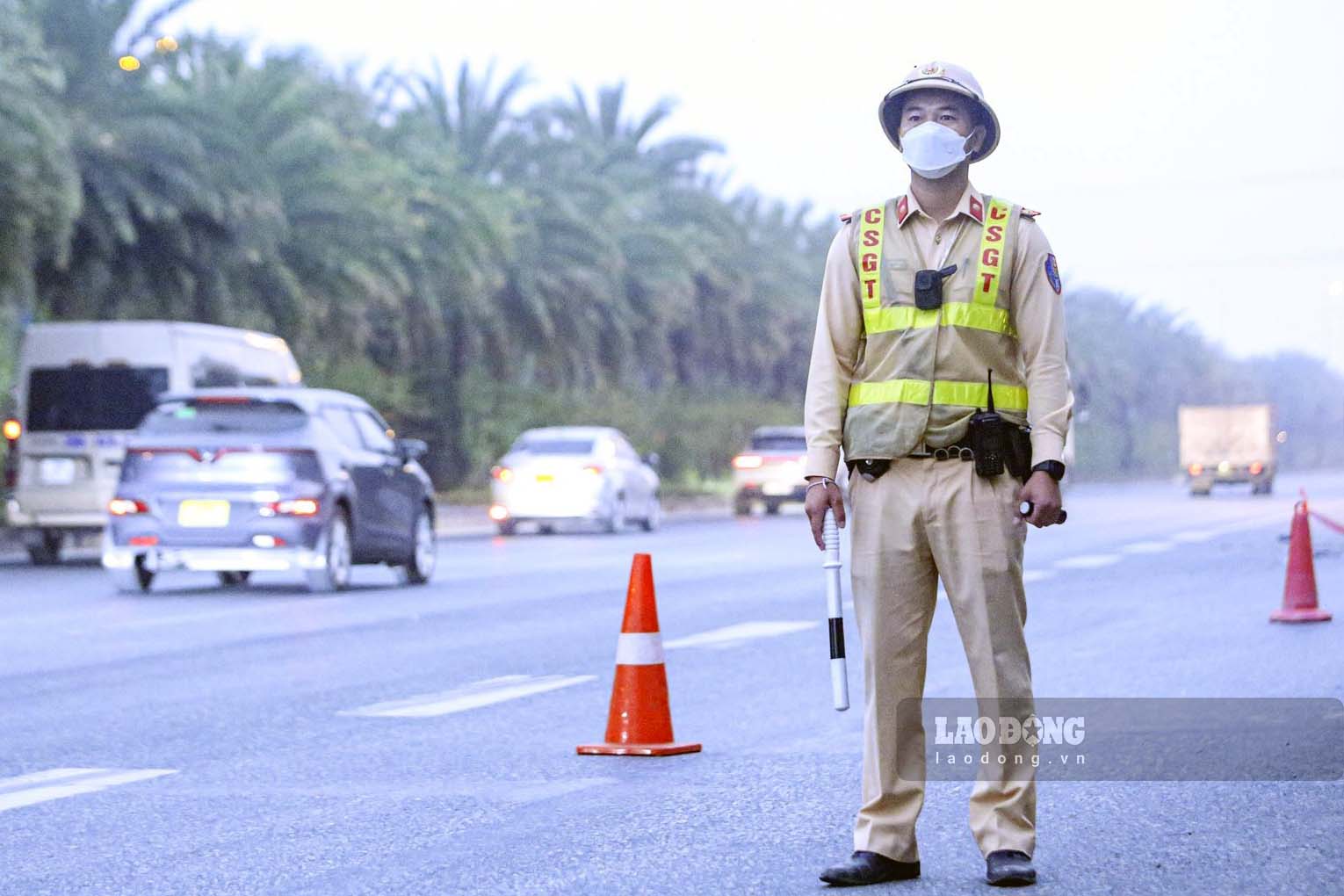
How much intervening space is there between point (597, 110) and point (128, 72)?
78.2 feet

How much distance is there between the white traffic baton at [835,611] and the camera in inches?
253

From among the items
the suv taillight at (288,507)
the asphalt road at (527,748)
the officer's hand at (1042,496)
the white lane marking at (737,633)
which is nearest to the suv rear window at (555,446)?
the asphalt road at (527,748)

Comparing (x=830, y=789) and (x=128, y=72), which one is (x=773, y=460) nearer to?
(x=128, y=72)

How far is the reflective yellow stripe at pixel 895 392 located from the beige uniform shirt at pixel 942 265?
74 millimetres

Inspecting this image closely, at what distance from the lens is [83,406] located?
25828mm

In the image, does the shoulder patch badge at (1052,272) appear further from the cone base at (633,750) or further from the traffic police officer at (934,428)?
the cone base at (633,750)

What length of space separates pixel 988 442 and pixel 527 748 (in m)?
3.97

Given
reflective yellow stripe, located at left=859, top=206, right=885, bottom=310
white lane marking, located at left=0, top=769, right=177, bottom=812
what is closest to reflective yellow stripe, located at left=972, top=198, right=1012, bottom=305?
reflective yellow stripe, located at left=859, top=206, right=885, bottom=310

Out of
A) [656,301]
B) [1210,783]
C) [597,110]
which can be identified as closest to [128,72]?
[656,301]

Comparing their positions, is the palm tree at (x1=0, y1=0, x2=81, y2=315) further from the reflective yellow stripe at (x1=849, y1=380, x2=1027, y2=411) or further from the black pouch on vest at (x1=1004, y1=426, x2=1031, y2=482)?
the black pouch on vest at (x1=1004, y1=426, x2=1031, y2=482)

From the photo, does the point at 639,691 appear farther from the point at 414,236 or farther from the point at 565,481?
the point at 414,236

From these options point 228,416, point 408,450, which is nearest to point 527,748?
point 228,416

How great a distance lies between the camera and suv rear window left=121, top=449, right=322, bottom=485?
781 inches

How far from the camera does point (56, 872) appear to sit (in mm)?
A: 6777
